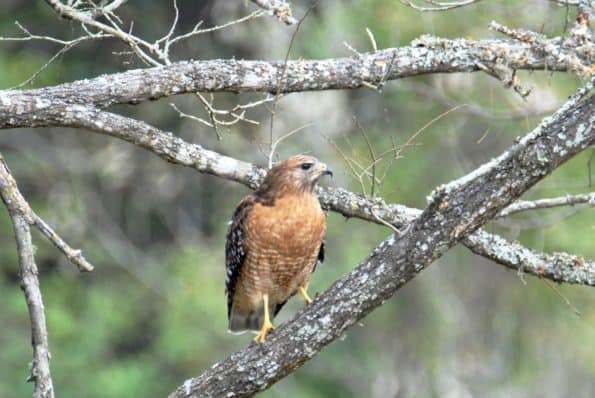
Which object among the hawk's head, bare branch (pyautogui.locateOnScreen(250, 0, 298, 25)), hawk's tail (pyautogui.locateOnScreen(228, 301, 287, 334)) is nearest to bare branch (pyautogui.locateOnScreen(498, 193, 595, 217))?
the hawk's head

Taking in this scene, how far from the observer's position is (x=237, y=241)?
249 inches

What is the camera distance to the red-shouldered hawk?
593 cm

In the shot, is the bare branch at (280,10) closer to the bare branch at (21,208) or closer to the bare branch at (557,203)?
the bare branch at (557,203)

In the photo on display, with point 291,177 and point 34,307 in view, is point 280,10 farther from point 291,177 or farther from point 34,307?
point 34,307

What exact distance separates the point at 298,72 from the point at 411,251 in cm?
126

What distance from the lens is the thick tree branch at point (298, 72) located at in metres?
5.00

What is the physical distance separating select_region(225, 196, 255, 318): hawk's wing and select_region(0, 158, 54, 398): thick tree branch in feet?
5.81

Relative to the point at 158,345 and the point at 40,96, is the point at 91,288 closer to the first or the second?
the point at 158,345

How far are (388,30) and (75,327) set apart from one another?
4.59 m

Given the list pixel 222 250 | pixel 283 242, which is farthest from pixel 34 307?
pixel 222 250

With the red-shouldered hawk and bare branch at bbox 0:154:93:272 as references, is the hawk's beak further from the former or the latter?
bare branch at bbox 0:154:93:272

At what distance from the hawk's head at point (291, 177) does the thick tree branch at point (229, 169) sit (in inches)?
15.4

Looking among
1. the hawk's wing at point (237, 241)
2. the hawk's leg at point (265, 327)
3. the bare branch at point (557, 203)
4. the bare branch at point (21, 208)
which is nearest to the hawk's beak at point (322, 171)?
the hawk's wing at point (237, 241)

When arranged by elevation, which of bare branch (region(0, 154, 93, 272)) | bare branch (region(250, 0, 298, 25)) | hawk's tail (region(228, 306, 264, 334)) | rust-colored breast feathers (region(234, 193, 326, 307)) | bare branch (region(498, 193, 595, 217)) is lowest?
bare branch (region(498, 193, 595, 217))
